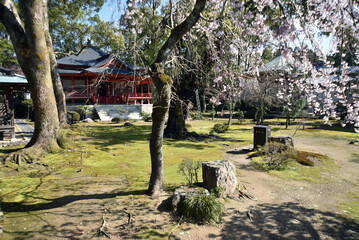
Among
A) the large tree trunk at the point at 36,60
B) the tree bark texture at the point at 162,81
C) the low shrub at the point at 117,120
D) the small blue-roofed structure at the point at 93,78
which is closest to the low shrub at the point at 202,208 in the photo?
the tree bark texture at the point at 162,81

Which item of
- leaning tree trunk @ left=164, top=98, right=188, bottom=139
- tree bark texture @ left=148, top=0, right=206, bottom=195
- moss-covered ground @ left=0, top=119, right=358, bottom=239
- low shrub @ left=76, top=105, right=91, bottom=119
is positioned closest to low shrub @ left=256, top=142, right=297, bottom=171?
moss-covered ground @ left=0, top=119, right=358, bottom=239

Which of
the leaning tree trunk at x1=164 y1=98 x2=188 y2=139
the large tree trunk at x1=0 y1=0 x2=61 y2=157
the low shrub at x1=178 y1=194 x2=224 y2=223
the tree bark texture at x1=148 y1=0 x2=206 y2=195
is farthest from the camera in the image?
the leaning tree trunk at x1=164 y1=98 x2=188 y2=139

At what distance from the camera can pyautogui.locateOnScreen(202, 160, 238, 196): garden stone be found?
534 centimetres

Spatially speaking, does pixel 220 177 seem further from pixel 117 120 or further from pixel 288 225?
pixel 117 120

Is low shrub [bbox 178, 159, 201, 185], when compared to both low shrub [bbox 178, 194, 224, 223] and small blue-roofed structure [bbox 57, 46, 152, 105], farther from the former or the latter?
small blue-roofed structure [bbox 57, 46, 152, 105]

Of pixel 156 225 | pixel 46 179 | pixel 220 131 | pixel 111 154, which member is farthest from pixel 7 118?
pixel 220 131

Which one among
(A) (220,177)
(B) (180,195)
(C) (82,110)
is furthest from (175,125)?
(C) (82,110)

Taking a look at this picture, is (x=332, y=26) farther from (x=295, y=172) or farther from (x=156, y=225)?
(x=156, y=225)

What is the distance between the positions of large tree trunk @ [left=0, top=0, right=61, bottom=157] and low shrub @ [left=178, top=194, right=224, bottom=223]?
6.01m

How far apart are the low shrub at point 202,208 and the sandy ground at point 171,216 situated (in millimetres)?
168

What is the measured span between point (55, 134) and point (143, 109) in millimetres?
18068

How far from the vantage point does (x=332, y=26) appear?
569 centimetres

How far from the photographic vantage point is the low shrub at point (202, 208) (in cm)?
441

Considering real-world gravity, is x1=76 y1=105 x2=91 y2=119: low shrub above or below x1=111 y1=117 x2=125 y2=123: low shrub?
above
